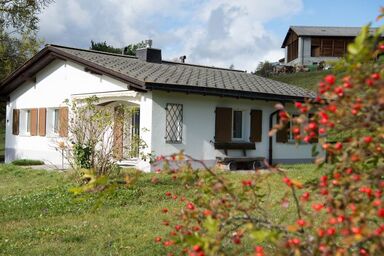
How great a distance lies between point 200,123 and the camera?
14430mm

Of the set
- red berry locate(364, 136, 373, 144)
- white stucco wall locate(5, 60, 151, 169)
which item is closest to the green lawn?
red berry locate(364, 136, 373, 144)

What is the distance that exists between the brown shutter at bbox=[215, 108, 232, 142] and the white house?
0.10 ft

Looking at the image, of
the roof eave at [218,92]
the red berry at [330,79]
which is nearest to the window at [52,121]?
the roof eave at [218,92]

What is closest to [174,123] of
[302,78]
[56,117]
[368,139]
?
[56,117]

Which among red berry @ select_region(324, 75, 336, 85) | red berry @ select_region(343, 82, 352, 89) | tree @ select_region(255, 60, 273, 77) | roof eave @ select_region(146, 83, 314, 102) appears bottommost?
red berry @ select_region(343, 82, 352, 89)

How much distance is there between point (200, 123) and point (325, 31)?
3679cm

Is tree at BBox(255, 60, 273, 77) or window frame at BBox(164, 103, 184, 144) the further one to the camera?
tree at BBox(255, 60, 273, 77)

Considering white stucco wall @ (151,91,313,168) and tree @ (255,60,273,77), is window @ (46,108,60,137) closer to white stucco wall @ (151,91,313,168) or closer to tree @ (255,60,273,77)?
white stucco wall @ (151,91,313,168)

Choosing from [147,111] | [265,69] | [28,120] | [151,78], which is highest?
[265,69]

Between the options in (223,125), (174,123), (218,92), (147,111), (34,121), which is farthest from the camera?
(34,121)

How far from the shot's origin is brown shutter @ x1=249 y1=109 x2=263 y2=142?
623 inches

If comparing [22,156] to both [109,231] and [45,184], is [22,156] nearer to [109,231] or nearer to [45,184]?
[45,184]

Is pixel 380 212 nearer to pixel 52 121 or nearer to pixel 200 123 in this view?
pixel 200 123

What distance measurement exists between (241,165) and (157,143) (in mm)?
3139
